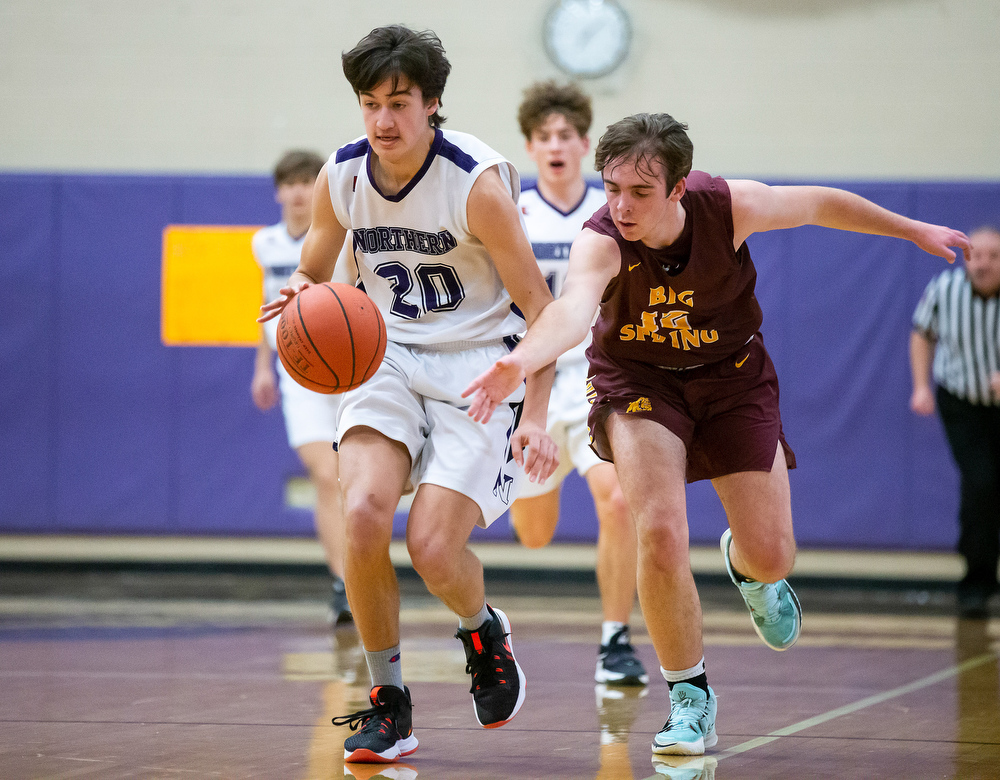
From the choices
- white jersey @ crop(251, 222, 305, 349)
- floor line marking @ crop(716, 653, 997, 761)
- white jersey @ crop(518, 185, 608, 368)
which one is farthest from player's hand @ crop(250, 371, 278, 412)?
floor line marking @ crop(716, 653, 997, 761)

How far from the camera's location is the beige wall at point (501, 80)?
728cm

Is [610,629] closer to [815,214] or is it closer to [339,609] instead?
[815,214]

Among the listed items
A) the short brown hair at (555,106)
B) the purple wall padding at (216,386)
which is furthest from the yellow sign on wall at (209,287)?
the short brown hair at (555,106)

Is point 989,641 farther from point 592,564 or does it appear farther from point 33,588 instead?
point 33,588

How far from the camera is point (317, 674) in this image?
4.02 metres

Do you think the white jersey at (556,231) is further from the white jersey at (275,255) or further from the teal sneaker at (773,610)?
the white jersey at (275,255)

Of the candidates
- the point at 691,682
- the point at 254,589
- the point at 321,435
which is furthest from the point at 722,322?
the point at 254,589

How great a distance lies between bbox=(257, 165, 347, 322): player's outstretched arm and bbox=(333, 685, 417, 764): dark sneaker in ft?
3.45

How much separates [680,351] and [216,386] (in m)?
4.79

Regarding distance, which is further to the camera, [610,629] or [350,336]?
[610,629]

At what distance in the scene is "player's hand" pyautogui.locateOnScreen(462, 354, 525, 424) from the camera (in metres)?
2.42

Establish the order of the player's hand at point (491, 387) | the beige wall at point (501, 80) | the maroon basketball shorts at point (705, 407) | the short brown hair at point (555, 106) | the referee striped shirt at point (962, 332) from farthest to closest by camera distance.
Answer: the beige wall at point (501, 80) < the referee striped shirt at point (962, 332) < the short brown hair at point (555, 106) < the maroon basketball shorts at point (705, 407) < the player's hand at point (491, 387)

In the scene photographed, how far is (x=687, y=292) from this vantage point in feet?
9.76

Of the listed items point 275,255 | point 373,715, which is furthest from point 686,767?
point 275,255
